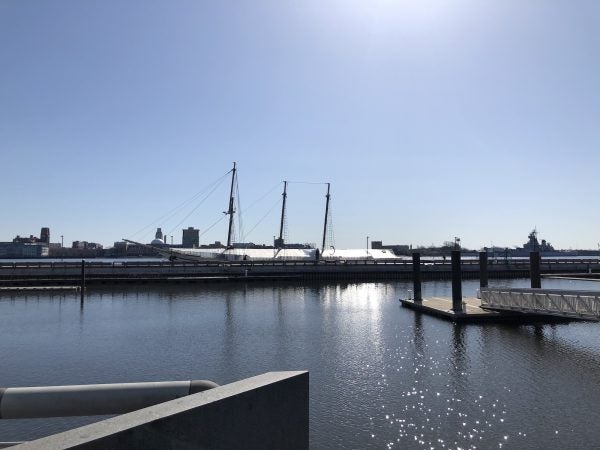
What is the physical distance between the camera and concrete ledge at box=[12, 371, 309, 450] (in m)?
5.20

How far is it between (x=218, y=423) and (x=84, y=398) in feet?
7.76

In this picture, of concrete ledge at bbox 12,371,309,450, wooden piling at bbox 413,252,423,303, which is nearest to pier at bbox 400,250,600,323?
wooden piling at bbox 413,252,423,303

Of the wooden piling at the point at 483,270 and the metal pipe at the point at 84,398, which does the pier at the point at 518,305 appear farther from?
the metal pipe at the point at 84,398

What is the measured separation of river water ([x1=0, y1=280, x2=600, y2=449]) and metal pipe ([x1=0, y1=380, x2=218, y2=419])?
819cm

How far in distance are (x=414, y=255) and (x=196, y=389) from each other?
4143cm

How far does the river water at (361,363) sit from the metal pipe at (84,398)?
8.19m

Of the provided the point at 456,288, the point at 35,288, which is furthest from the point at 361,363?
the point at 35,288

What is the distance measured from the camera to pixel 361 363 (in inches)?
904

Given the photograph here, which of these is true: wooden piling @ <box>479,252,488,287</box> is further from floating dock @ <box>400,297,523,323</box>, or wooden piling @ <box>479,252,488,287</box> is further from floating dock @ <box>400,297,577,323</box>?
floating dock @ <box>400,297,577,323</box>

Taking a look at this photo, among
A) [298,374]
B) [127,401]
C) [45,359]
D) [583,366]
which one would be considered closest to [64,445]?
[127,401]

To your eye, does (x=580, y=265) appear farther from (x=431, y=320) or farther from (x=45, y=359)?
(x=45, y=359)

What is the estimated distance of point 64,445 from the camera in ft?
16.0

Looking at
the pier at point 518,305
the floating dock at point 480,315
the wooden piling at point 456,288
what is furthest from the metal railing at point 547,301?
the wooden piling at point 456,288

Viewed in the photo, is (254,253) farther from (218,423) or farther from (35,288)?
(218,423)
